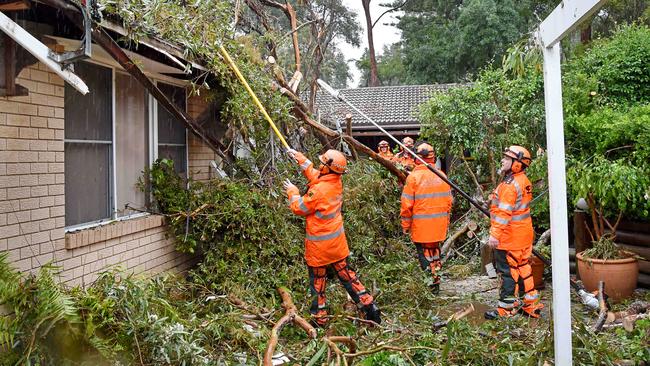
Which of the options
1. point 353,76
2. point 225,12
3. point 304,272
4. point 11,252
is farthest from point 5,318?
point 353,76

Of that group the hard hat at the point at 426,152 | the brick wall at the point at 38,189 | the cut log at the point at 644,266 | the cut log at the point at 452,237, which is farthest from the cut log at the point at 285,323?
the cut log at the point at 644,266

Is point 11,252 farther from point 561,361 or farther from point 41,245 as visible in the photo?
point 561,361

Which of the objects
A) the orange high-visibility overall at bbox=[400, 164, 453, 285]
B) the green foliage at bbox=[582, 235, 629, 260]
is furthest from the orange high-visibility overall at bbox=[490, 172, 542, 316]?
the green foliage at bbox=[582, 235, 629, 260]

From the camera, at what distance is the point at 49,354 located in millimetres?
3098

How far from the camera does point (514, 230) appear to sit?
6.15 meters

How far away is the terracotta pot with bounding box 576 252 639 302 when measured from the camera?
6.66 m

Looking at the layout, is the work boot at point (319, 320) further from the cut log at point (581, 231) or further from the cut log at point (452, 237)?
the cut log at point (581, 231)

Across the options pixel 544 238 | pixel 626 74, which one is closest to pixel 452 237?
pixel 544 238

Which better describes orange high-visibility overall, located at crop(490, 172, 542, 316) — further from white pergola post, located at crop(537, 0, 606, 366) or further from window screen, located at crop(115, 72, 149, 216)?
window screen, located at crop(115, 72, 149, 216)

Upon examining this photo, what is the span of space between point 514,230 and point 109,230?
4.24 metres

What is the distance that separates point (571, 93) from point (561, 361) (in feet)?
19.8

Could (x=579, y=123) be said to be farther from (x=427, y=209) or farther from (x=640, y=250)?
(x=427, y=209)

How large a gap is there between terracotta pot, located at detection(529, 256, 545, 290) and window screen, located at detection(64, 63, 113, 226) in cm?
536

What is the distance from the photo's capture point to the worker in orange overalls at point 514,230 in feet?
19.9
